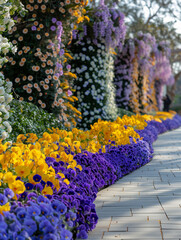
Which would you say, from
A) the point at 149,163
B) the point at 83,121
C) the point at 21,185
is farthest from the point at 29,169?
the point at 83,121

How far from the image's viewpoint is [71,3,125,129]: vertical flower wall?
364 inches

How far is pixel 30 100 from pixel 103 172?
9.69 feet

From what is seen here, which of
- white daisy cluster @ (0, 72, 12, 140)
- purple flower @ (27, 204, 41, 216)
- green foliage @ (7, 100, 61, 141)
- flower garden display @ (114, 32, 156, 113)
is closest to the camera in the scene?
purple flower @ (27, 204, 41, 216)

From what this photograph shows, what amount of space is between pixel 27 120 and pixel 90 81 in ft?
12.6

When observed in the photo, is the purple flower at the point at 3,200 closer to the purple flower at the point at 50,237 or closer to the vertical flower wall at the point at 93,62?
the purple flower at the point at 50,237

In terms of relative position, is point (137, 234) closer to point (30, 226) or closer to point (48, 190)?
point (48, 190)

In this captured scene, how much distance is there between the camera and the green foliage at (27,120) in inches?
212

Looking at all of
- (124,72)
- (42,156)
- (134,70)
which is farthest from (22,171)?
(134,70)

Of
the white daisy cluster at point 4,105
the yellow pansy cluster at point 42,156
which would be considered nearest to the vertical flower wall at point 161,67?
the yellow pansy cluster at point 42,156

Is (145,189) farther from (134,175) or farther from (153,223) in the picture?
(153,223)

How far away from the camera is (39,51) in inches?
273

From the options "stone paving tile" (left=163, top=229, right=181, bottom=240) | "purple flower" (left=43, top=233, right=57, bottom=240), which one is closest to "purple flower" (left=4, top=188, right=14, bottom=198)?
"purple flower" (left=43, top=233, right=57, bottom=240)

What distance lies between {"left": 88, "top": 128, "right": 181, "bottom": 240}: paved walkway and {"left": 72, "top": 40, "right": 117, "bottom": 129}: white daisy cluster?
3.71 meters

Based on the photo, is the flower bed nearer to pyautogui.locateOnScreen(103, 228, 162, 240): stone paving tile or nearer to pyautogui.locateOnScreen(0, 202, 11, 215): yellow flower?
pyautogui.locateOnScreen(0, 202, 11, 215): yellow flower
